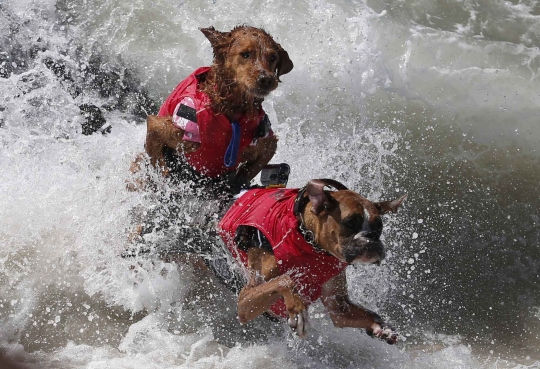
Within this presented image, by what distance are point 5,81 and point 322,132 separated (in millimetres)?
4473

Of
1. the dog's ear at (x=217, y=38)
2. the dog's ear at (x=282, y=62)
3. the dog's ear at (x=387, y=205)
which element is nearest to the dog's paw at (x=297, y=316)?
the dog's ear at (x=387, y=205)

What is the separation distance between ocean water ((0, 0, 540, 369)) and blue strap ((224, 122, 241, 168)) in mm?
776

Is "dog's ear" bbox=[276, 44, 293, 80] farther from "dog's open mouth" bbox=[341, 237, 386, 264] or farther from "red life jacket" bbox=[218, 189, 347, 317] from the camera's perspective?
"dog's open mouth" bbox=[341, 237, 386, 264]

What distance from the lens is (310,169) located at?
327 inches

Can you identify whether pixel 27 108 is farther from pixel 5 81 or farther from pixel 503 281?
pixel 503 281

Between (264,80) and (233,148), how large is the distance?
33.6 inches

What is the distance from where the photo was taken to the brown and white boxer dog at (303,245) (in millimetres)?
4359

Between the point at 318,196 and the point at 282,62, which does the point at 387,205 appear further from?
the point at 282,62

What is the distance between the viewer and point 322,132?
29.6 ft

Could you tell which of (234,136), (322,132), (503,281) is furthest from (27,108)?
(503,281)

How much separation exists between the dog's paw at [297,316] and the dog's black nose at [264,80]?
165cm

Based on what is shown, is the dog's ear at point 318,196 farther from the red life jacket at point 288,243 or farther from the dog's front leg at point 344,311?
the dog's front leg at point 344,311

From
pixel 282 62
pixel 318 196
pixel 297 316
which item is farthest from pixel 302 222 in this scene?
pixel 282 62

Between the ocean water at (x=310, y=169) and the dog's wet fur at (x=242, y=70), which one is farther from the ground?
the dog's wet fur at (x=242, y=70)
